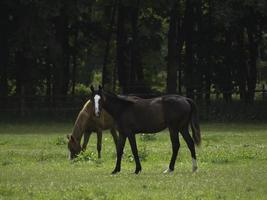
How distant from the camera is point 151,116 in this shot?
18609mm

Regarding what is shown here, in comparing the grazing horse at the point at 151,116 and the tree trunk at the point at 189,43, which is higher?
the tree trunk at the point at 189,43

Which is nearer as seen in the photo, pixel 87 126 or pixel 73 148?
pixel 73 148

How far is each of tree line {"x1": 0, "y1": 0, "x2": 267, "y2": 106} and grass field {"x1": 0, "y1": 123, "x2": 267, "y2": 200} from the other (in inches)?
597

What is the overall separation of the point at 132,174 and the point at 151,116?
5.01ft

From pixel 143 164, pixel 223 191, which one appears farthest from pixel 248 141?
pixel 223 191

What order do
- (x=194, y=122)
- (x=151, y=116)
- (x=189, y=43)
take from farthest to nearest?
(x=189, y=43), (x=194, y=122), (x=151, y=116)

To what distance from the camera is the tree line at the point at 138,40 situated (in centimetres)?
4538

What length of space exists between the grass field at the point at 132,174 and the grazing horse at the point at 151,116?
0.79m

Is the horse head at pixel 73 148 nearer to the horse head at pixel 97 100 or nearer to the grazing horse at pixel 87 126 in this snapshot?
the grazing horse at pixel 87 126

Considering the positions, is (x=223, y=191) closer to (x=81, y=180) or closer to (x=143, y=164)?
(x=81, y=180)

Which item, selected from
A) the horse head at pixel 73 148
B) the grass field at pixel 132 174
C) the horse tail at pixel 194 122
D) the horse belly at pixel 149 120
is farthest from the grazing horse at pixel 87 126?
the horse tail at pixel 194 122

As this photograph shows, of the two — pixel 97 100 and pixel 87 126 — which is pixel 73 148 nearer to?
pixel 87 126

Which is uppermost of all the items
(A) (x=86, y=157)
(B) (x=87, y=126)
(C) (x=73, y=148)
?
(B) (x=87, y=126)

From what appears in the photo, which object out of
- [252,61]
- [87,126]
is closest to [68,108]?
[252,61]
